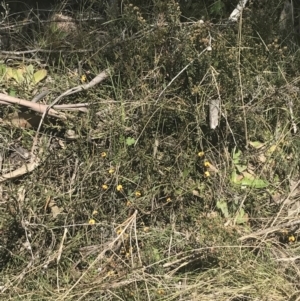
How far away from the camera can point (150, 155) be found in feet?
9.00

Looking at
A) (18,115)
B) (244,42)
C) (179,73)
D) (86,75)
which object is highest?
(244,42)

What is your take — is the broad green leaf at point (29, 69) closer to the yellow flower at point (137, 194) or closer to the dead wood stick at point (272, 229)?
the yellow flower at point (137, 194)

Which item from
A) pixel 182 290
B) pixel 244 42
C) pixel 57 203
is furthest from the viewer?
pixel 244 42

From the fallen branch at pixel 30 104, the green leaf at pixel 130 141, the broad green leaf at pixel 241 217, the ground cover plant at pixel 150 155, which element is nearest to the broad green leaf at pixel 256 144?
the ground cover plant at pixel 150 155

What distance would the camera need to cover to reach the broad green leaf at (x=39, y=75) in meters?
3.01

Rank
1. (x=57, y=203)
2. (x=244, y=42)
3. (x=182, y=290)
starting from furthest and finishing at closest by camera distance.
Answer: (x=244, y=42)
(x=57, y=203)
(x=182, y=290)

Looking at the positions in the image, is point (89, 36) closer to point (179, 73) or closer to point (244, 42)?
point (179, 73)

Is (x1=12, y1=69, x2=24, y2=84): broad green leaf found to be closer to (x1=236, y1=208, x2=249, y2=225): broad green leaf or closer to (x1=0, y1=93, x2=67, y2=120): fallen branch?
(x1=0, y1=93, x2=67, y2=120): fallen branch

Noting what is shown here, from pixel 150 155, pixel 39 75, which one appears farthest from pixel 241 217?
pixel 39 75

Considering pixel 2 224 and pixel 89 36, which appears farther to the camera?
pixel 89 36

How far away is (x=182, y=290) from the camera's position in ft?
8.07

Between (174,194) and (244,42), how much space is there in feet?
3.03

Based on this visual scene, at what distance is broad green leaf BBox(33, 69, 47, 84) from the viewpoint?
119 inches

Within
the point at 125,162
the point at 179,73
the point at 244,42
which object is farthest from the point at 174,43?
the point at 125,162
